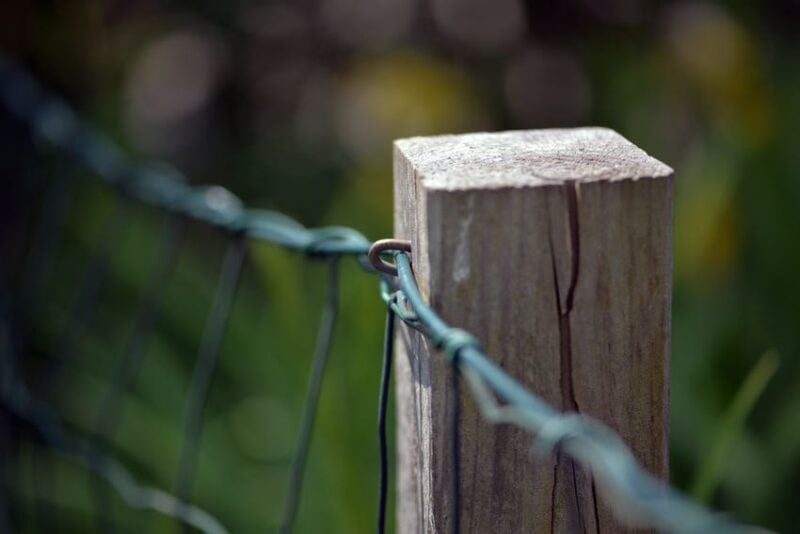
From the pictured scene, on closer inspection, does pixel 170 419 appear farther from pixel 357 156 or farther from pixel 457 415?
pixel 457 415

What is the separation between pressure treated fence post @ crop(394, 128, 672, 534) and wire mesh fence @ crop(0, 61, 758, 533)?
0.05 ft

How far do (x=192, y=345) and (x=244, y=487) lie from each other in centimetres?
49

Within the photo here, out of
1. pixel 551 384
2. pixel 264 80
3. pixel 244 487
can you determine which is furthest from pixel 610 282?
pixel 264 80

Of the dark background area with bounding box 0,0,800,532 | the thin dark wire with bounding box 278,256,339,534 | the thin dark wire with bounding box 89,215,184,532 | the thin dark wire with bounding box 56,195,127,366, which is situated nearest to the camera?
the thin dark wire with bounding box 278,256,339,534

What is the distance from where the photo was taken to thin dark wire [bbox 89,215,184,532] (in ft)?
5.25

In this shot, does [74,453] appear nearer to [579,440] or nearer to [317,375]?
[317,375]

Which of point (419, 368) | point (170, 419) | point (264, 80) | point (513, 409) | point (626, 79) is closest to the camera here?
point (513, 409)

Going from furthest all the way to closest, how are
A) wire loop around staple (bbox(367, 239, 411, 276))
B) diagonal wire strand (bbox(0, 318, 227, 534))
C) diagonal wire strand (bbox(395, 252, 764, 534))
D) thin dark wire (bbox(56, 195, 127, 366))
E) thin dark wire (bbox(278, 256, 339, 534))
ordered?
thin dark wire (bbox(56, 195, 127, 366)) → diagonal wire strand (bbox(0, 318, 227, 534)) → thin dark wire (bbox(278, 256, 339, 534)) → wire loop around staple (bbox(367, 239, 411, 276)) → diagonal wire strand (bbox(395, 252, 764, 534))

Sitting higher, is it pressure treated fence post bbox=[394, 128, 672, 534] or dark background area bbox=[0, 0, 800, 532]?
dark background area bbox=[0, 0, 800, 532]

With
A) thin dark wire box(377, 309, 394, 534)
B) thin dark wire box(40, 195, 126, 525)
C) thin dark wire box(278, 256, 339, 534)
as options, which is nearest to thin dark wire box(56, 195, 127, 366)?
thin dark wire box(40, 195, 126, 525)

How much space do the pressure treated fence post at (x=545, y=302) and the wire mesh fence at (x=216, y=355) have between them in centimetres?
2

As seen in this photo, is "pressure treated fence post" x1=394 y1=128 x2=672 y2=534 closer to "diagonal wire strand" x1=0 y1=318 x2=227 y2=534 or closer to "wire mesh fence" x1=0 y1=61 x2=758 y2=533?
"wire mesh fence" x1=0 y1=61 x2=758 y2=533

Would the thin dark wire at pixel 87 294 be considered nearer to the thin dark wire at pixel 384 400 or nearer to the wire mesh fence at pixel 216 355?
the wire mesh fence at pixel 216 355

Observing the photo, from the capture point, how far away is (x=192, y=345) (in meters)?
2.27
